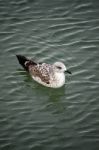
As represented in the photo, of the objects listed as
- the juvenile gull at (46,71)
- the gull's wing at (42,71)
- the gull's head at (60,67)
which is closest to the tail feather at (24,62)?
the juvenile gull at (46,71)

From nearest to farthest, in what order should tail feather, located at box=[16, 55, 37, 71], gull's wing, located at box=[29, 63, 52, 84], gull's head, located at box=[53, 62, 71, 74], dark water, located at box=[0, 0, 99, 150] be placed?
dark water, located at box=[0, 0, 99, 150], gull's head, located at box=[53, 62, 71, 74], gull's wing, located at box=[29, 63, 52, 84], tail feather, located at box=[16, 55, 37, 71]

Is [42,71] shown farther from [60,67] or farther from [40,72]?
[60,67]

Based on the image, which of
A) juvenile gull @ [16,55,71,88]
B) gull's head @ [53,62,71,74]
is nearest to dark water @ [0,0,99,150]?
juvenile gull @ [16,55,71,88]

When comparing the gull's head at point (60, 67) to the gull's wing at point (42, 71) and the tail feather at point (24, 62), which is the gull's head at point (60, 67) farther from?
the tail feather at point (24, 62)

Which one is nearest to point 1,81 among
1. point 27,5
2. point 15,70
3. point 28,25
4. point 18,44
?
point 15,70

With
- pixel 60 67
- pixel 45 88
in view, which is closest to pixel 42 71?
pixel 45 88

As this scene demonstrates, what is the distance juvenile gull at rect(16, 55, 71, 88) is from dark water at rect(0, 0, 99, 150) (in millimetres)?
227

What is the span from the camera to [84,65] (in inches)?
632

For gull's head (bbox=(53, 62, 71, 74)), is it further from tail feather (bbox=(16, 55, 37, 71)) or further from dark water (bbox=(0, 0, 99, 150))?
tail feather (bbox=(16, 55, 37, 71))

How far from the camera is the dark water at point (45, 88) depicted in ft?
43.7

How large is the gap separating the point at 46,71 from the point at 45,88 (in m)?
0.54

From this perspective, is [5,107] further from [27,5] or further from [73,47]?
[27,5]

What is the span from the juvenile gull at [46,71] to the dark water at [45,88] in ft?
0.74

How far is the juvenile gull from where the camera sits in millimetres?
15312
